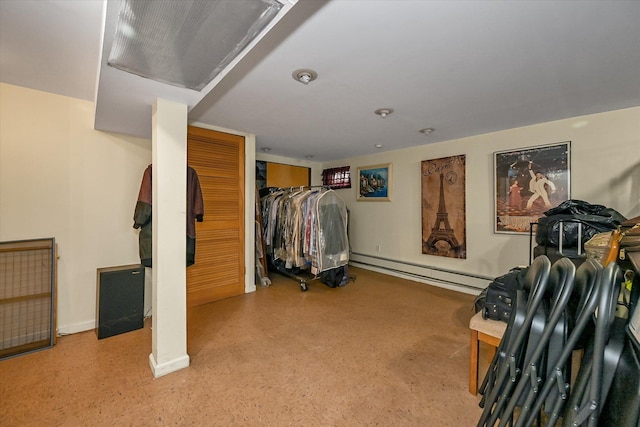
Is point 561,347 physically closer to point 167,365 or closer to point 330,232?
point 167,365

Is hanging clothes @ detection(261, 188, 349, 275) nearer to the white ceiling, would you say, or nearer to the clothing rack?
the clothing rack

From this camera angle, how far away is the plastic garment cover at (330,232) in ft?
11.0

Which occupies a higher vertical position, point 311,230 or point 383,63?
point 383,63

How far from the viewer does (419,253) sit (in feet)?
13.1

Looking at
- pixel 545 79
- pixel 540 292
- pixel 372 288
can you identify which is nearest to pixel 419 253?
pixel 372 288

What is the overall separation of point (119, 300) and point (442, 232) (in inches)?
157

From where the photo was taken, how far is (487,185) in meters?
3.26

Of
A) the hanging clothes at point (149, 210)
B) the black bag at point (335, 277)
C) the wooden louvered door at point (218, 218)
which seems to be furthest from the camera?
the black bag at point (335, 277)

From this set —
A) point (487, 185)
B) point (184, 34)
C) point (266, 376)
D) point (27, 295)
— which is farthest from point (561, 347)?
point (27, 295)

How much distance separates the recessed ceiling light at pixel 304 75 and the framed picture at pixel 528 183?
2677 millimetres

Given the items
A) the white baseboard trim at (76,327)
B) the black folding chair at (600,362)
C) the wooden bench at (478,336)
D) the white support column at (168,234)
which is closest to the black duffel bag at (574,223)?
the wooden bench at (478,336)

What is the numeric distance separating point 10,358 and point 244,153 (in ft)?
9.18

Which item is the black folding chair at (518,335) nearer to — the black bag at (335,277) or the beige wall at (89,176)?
the beige wall at (89,176)

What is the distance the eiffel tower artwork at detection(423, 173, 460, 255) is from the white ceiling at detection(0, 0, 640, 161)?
4.31 feet
